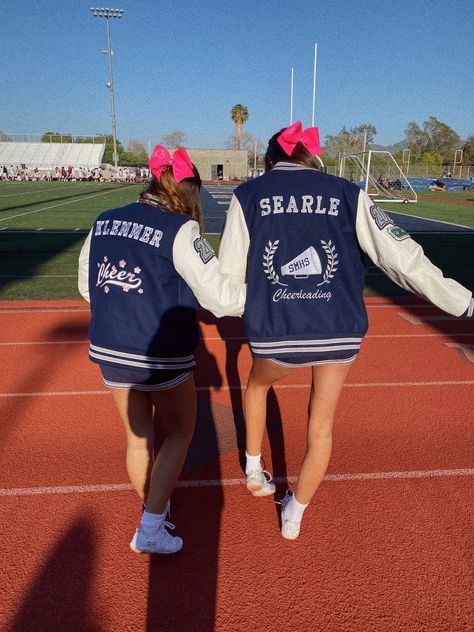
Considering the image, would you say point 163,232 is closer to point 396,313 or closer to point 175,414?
point 175,414

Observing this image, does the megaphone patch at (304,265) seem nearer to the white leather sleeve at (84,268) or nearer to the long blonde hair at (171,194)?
the long blonde hair at (171,194)

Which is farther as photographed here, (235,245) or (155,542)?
(155,542)

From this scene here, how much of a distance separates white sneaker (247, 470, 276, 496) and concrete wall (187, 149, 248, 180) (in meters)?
76.0

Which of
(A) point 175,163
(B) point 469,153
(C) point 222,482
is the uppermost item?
(B) point 469,153

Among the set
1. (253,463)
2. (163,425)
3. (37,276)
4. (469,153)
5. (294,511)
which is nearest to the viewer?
(163,425)

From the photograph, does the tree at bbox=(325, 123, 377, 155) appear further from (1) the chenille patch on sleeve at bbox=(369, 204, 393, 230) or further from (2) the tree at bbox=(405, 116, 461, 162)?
(1) the chenille patch on sleeve at bbox=(369, 204, 393, 230)

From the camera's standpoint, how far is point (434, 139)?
89.0m

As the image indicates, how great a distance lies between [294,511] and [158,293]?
4.51 ft

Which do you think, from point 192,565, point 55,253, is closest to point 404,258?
point 192,565

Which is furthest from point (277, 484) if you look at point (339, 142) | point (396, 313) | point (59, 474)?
point (339, 142)

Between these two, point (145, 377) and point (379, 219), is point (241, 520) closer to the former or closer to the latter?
point (145, 377)

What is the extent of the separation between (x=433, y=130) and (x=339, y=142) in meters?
16.9

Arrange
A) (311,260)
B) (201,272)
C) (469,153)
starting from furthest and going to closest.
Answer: (469,153)
(311,260)
(201,272)

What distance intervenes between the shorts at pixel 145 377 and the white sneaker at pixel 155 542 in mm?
771
